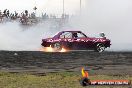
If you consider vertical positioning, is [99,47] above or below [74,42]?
below

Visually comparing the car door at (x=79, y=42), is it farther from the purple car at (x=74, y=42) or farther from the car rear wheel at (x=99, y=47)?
the car rear wheel at (x=99, y=47)

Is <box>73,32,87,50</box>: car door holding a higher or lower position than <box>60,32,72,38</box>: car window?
lower

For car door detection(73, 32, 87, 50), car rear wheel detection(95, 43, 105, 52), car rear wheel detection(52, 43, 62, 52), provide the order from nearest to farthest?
car rear wheel detection(52, 43, 62, 52) → car door detection(73, 32, 87, 50) → car rear wheel detection(95, 43, 105, 52)

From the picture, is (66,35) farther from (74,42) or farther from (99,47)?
(99,47)

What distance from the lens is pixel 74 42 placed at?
95.6 ft

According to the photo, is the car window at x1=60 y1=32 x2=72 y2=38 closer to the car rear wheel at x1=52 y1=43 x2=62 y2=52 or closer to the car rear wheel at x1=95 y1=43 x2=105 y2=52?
the car rear wheel at x1=52 y1=43 x2=62 y2=52

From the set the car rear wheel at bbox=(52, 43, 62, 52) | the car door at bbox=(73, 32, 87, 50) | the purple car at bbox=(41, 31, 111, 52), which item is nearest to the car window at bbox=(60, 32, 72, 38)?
the purple car at bbox=(41, 31, 111, 52)

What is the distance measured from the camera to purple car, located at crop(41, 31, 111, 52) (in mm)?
28969

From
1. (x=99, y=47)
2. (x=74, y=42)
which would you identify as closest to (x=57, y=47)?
(x=74, y=42)

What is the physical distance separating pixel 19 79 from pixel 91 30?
32.4 metres

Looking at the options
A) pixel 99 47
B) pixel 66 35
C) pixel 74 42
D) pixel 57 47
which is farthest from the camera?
pixel 66 35

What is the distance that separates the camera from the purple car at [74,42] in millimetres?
28969

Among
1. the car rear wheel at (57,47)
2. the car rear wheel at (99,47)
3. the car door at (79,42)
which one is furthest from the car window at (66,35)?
the car rear wheel at (99,47)

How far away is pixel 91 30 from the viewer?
45.9m
